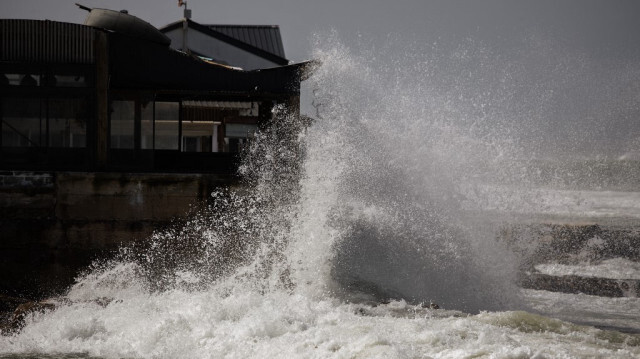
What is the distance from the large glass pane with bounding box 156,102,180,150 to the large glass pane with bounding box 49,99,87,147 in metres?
1.78

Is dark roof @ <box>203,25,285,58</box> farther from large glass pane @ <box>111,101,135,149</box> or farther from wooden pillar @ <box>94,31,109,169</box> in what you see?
wooden pillar @ <box>94,31,109,169</box>

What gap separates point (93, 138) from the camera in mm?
16141

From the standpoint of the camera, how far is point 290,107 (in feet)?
59.7

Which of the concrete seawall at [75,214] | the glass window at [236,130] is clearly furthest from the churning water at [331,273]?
the glass window at [236,130]

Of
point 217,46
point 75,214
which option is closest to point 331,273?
point 75,214

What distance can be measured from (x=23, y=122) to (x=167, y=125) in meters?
3.21

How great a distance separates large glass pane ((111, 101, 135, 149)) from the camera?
1636cm

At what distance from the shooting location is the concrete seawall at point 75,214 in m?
14.9

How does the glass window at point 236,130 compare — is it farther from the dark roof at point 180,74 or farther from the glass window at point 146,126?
the glass window at point 146,126

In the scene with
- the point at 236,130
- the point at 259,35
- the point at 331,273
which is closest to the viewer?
the point at 331,273

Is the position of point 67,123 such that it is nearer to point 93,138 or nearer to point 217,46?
point 93,138

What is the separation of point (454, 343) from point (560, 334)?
1.86m

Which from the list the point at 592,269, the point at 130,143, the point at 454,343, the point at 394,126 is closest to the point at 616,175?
the point at 592,269

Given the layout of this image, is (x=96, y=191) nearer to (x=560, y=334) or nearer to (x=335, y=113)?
(x=335, y=113)
